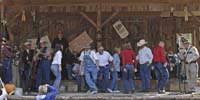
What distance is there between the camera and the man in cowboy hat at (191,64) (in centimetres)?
1870

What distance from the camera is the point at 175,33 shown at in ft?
74.8

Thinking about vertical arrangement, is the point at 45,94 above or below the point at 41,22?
below

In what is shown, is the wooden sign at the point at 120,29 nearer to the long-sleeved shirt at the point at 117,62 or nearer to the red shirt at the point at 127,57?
the long-sleeved shirt at the point at 117,62

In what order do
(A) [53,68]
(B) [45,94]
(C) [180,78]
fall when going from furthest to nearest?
(C) [180,78] < (A) [53,68] < (B) [45,94]

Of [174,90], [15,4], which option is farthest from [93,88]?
[15,4]

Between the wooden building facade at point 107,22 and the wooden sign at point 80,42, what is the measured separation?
0.23m

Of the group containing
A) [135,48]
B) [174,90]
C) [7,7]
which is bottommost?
[174,90]

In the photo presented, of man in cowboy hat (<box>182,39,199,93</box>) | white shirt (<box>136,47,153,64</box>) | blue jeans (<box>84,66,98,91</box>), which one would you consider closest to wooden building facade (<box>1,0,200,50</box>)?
blue jeans (<box>84,66,98,91</box>)

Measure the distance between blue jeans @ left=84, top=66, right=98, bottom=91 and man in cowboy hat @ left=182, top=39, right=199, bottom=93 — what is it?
3381 mm

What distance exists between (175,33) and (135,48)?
2.02m

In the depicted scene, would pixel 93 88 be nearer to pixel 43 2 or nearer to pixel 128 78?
pixel 128 78

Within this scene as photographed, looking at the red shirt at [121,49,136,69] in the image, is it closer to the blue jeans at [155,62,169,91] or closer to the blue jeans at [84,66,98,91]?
the blue jeans at [155,62,169,91]

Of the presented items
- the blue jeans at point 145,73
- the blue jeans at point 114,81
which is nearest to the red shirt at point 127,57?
the blue jeans at point 145,73

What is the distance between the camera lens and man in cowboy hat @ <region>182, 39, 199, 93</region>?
1870 centimetres
